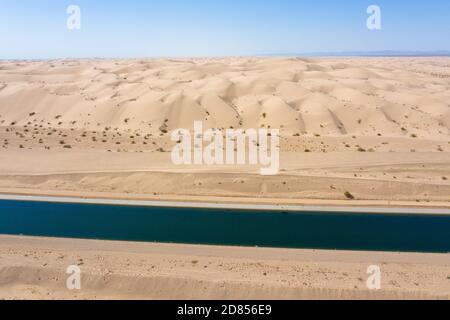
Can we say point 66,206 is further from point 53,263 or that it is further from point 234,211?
point 234,211

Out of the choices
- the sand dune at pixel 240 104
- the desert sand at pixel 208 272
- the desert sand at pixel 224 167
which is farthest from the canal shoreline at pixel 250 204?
the sand dune at pixel 240 104

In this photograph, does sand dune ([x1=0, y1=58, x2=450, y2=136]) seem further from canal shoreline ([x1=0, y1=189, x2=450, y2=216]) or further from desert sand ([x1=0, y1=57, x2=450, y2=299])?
canal shoreline ([x1=0, y1=189, x2=450, y2=216])

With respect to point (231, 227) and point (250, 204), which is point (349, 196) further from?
point (231, 227)

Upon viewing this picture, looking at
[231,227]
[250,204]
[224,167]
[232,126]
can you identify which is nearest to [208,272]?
[231,227]

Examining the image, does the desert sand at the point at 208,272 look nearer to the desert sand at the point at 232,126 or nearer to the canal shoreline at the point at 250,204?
the canal shoreline at the point at 250,204

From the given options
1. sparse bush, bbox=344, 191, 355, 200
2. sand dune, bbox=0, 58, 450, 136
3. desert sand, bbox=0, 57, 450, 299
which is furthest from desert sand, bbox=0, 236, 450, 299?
sand dune, bbox=0, 58, 450, 136
